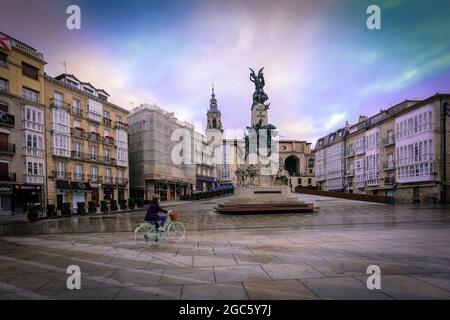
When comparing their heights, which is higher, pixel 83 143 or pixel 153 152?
pixel 83 143

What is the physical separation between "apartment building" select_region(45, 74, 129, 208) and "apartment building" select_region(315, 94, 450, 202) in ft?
137

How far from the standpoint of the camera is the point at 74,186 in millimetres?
36594

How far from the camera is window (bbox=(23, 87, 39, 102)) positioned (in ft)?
105

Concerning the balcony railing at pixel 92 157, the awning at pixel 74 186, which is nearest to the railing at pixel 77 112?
the balcony railing at pixel 92 157

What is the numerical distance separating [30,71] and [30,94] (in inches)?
101

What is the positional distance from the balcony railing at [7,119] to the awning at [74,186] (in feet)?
27.5

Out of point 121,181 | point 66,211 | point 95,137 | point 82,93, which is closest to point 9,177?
point 66,211

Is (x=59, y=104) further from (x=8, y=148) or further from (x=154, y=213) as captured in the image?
(x=154, y=213)

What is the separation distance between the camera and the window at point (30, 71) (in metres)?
31.8

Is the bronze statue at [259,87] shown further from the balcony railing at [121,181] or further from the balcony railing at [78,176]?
the balcony railing at [121,181]

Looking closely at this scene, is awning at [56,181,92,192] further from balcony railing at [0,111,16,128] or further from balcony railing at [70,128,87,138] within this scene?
balcony railing at [0,111,16,128]

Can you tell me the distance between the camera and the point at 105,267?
21.0ft

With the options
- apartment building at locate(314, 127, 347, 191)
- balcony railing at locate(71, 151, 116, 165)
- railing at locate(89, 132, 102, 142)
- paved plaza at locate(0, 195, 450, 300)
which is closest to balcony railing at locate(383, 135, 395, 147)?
A: apartment building at locate(314, 127, 347, 191)
